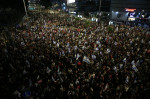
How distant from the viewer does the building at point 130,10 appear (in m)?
35.3

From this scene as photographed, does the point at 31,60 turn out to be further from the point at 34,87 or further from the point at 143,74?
the point at 143,74

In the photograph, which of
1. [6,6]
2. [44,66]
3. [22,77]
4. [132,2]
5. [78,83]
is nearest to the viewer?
[78,83]

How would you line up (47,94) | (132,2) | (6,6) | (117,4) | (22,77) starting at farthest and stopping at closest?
(117,4), (132,2), (6,6), (22,77), (47,94)

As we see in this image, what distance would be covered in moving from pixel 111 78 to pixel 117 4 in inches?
1568

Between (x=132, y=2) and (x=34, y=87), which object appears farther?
(x=132, y=2)

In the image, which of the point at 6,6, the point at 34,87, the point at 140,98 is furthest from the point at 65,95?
the point at 6,6

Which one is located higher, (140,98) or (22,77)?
(22,77)

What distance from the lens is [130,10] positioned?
1499 inches

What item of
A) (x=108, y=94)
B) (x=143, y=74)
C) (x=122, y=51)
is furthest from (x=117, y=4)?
(x=108, y=94)

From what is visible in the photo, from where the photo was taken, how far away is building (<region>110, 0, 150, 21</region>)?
35.3 m

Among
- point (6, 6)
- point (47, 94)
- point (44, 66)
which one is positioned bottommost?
point (47, 94)

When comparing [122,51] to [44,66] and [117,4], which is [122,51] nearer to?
[44,66]

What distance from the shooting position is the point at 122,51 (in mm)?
12719

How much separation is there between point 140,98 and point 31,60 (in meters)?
9.20
